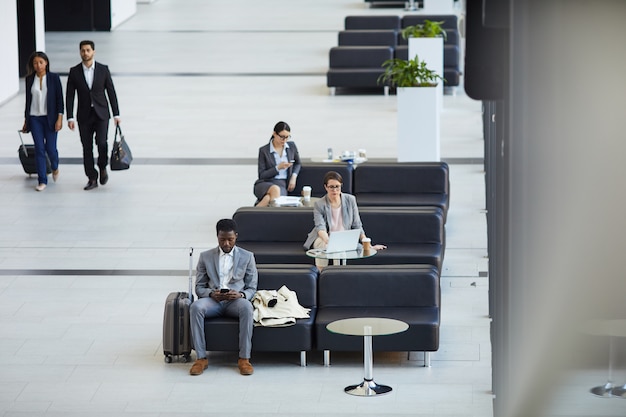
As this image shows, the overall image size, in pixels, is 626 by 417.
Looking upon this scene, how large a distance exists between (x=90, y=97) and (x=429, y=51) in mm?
7923

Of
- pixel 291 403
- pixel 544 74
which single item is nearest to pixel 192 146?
pixel 291 403

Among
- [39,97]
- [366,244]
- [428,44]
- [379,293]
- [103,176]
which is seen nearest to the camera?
[379,293]

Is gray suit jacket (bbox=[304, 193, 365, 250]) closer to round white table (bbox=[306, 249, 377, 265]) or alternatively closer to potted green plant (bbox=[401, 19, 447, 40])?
round white table (bbox=[306, 249, 377, 265])

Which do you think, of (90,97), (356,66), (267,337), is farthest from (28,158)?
(356,66)

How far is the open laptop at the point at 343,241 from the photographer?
36.2 ft

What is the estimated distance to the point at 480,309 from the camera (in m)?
11.1

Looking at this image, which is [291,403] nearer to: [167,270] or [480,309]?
[480,309]

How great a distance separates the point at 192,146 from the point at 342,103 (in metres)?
4.63

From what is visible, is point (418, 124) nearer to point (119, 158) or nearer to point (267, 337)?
point (119, 158)

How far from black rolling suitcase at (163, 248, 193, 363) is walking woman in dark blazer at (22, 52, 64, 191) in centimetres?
690

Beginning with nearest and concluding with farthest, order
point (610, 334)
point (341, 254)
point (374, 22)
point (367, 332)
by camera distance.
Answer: point (610, 334), point (367, 332), point (341, 254), point (374, 22)

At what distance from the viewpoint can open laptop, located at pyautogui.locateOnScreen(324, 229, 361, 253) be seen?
1105 cm

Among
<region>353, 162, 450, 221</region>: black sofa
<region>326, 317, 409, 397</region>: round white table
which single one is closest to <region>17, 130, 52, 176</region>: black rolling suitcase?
<region>353, 162, 450, 221</region>: black sofa

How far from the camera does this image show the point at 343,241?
439 inches
